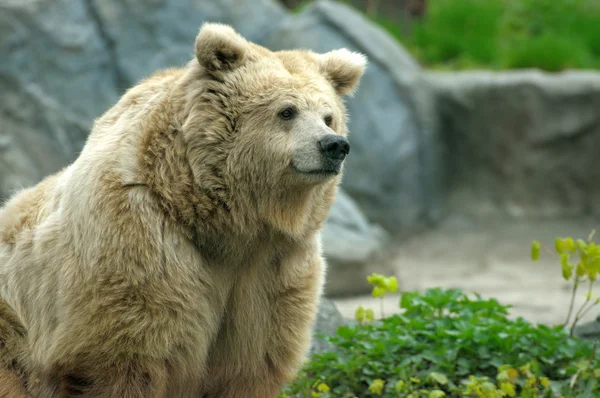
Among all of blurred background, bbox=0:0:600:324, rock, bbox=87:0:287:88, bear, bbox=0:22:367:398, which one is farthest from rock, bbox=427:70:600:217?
bear, bbox=0:22:367:398

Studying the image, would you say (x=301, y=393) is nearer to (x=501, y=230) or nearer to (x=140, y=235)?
(x=140, y=235)

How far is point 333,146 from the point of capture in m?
3.54

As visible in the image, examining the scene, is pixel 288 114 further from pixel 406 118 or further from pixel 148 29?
pixel 406 118

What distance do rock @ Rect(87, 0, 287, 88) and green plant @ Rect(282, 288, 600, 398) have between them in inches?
243

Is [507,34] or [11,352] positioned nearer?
[11,352]

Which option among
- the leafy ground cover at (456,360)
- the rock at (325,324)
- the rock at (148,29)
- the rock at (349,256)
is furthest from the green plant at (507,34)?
the leafy ground cover at (456,360)

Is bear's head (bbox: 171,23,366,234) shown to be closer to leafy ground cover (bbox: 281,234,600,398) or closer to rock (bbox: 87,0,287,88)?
leafy ground cover (bbox: 281,234,600,398)

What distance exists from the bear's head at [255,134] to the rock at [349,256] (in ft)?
14.8

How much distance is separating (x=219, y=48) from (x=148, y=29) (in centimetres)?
697

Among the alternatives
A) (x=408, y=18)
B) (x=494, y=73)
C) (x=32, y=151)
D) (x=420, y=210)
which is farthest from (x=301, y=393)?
(x=408, y=18)

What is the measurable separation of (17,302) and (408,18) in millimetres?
10078

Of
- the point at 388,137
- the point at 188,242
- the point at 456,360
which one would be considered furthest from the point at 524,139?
the point at 188,242

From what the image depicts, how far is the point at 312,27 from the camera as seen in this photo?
36.3ft

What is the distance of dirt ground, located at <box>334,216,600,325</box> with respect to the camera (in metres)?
7.74
